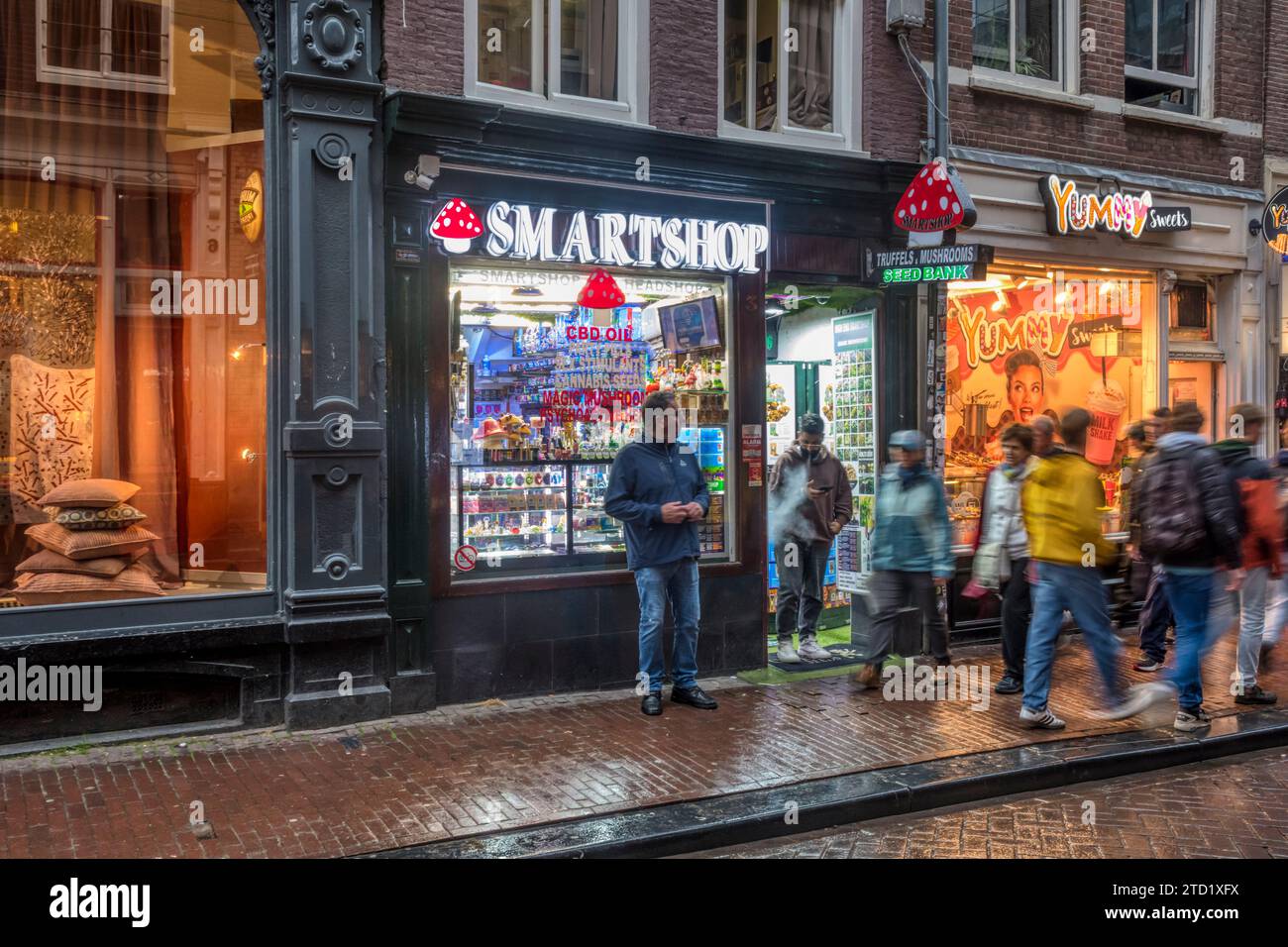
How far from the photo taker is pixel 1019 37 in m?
11.0

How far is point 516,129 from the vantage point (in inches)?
324

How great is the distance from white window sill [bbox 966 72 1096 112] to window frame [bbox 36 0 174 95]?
23.1ft

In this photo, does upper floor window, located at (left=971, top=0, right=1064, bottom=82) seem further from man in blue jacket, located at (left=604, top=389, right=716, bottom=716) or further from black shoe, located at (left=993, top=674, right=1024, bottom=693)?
black shoe, located at (left=993, top=674, right=1024, bottom=693)

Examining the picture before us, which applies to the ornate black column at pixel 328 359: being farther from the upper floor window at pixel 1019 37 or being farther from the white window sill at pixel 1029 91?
the upper floor window at pixel 1019 37

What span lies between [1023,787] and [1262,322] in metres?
8.37

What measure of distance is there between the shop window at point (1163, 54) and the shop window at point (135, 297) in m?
9.14

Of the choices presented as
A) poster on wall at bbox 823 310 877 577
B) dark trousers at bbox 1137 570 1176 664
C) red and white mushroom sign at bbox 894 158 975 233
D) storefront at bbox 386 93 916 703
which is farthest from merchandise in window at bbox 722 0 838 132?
dark trousers at bbox 1137 570 1176 664

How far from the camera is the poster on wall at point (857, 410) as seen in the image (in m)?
10.2

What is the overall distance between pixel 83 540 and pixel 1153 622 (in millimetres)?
8265

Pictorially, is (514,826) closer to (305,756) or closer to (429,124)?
(305,756)

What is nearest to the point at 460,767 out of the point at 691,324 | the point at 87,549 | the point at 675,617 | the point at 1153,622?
the point at 675,617

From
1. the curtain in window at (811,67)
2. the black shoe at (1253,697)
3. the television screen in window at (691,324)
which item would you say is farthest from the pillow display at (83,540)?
the black shoe at (1253,697)

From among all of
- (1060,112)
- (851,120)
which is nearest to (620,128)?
(851,120)

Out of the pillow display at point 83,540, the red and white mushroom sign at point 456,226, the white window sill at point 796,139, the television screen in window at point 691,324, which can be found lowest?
the pillow display at point 83,540
